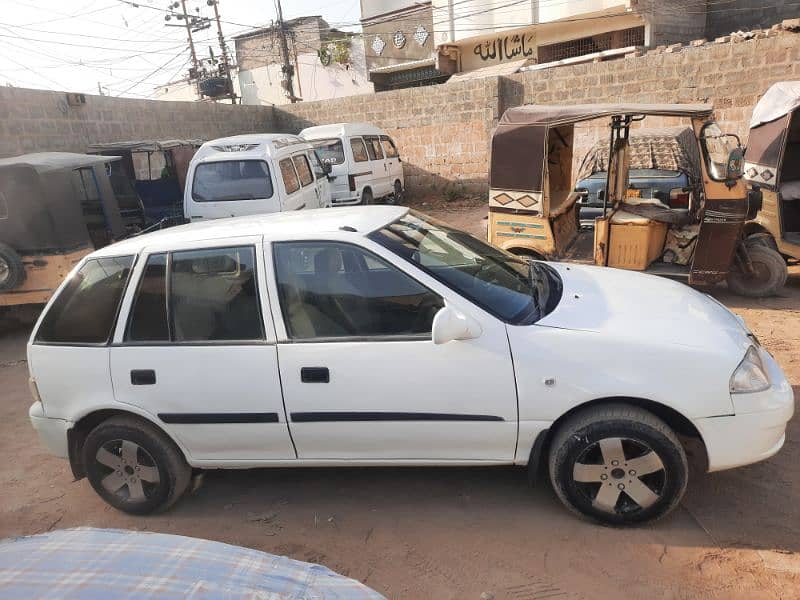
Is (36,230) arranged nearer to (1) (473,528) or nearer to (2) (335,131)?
(1) (473,528)

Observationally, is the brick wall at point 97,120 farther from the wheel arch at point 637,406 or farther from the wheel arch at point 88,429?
the wheel arch at point 637,406

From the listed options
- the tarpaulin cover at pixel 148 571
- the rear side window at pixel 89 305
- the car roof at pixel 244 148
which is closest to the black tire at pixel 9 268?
the car roof at pixel 244 148

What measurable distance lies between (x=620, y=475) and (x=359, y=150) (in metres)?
11.0

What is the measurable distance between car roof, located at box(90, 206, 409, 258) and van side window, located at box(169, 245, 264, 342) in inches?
5.0

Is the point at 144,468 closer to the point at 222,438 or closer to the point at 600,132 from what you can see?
the point at 222,438

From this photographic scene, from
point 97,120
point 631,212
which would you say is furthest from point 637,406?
point 97,120

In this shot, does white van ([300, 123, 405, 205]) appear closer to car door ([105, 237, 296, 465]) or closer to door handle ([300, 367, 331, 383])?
car door ([105, 237, 296, 465])

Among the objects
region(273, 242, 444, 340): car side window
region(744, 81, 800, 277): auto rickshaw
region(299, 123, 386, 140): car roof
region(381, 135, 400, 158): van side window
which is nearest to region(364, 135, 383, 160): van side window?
region(299, 123, 386, 140): car roof

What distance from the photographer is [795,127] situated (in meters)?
7.47

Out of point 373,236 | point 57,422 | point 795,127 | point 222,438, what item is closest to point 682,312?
point 373,236

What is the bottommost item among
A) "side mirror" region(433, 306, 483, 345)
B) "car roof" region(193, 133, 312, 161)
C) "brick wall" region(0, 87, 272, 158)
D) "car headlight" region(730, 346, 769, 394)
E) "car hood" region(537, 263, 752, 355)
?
"car headlight" region(730, 346, 769, 394)

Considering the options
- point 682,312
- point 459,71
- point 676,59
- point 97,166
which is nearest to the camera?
point 682,312

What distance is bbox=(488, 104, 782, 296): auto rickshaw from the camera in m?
5.84

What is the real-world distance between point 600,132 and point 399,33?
1704cm
